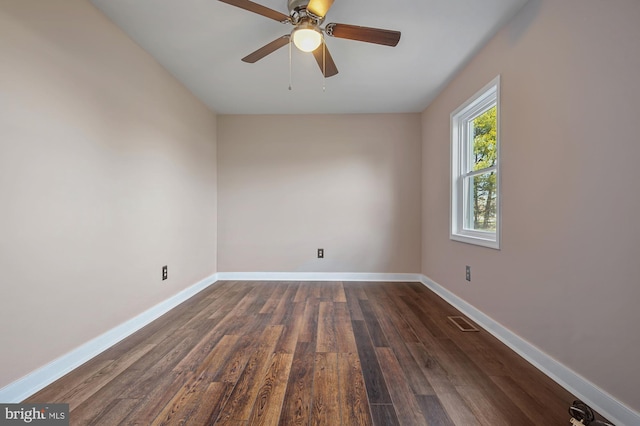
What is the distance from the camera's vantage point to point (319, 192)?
11.8 ft

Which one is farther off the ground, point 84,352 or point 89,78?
point 89,78

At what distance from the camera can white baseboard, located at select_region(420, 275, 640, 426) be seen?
44.0 inches

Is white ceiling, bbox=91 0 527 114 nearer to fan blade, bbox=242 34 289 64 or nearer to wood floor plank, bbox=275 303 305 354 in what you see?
fan blade, bbox=242 34 289 64

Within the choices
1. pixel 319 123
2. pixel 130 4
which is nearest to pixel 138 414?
pixel 130 4

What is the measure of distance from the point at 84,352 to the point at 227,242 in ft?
6.78

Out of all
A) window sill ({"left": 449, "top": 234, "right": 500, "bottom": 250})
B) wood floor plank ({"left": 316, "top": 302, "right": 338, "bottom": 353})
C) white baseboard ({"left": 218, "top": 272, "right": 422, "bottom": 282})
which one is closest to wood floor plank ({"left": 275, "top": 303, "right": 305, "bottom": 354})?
wood floor plank ({"left": 316, "top": 302, "right": 338, "bottom": 353})

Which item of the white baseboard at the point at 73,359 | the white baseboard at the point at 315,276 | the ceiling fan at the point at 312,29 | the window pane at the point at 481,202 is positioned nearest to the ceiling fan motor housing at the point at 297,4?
the ceiling fan at the point at 312,29

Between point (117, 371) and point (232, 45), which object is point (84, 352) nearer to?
point (117, 371)

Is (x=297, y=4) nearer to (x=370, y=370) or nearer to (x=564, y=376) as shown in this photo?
(x=370, y=370)

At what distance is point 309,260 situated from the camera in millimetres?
3604

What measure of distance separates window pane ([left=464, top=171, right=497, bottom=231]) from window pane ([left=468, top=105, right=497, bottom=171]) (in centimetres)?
12

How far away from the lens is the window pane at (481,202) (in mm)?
2215

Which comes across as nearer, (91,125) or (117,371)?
(117,371)

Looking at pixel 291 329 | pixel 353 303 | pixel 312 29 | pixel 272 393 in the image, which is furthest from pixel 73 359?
pixel 312 29
